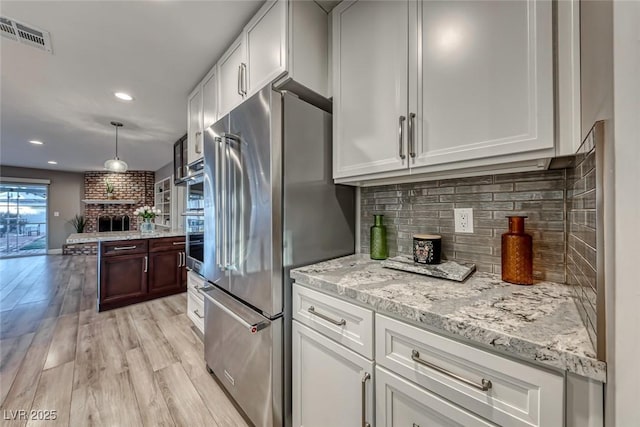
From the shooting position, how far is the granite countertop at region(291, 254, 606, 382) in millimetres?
562

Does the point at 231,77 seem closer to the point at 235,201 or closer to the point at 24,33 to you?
the point at 235,201

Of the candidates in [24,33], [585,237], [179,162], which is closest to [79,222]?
[179,162]

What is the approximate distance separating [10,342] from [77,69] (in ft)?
8.24

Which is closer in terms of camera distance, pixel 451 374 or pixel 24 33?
pixel 451 374

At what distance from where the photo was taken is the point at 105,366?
1.92 m

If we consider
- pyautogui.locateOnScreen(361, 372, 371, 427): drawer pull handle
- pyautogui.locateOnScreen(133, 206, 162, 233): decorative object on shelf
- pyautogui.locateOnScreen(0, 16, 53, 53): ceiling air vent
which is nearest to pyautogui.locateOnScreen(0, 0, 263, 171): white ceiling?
pyautogui.locateOnScreen(0, 16, 53, 53): ceiling air vent

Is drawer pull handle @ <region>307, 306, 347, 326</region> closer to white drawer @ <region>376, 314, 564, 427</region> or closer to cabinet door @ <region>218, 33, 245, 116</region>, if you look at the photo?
white drawer @ <region>376, 314, 564, 427</region>

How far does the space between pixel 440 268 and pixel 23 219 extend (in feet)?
34.5

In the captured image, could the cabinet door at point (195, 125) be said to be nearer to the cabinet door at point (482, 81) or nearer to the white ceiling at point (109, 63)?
the white ceiling at point (109, 63)

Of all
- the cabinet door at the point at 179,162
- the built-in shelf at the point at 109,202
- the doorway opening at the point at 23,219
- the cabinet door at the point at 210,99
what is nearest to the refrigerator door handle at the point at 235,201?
the cabinet door at the point at 210,99

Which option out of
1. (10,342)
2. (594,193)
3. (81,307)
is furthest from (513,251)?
(81,307)

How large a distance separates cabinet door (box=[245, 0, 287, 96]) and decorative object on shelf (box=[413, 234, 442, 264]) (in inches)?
44.6

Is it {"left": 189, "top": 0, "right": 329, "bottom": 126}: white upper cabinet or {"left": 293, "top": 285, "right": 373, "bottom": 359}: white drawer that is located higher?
{"left": 189, "top": 0, "right": 329, "bottom": 126}: white upper cabinet

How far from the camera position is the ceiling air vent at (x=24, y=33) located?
1.62m
